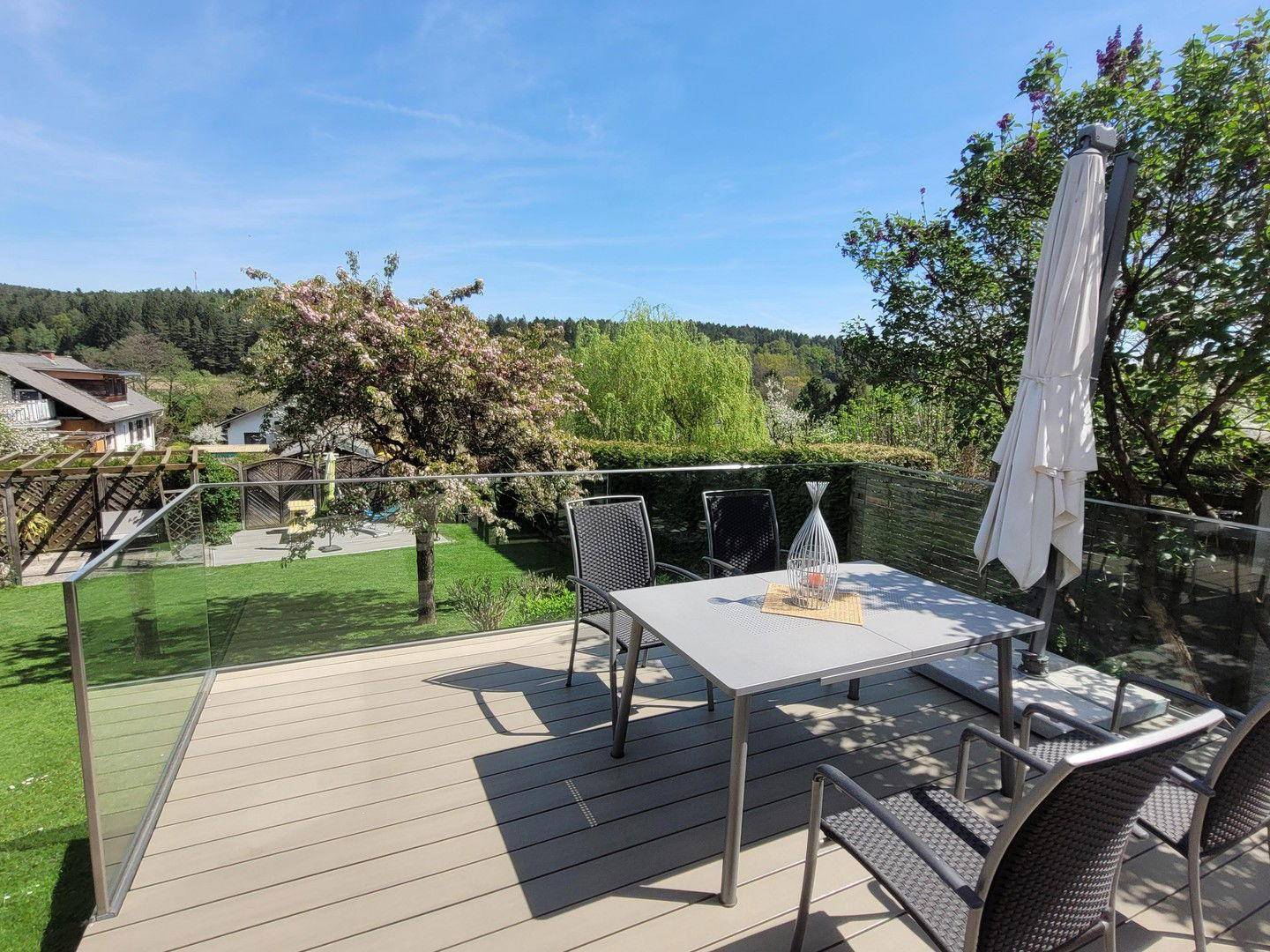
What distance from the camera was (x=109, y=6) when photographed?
726 cm

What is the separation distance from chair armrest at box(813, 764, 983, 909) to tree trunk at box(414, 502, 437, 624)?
9.59 ft

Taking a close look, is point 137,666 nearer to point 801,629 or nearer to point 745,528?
point 801,629

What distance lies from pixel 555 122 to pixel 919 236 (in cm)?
753

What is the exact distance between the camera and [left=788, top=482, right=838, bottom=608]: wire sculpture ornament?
2533mm

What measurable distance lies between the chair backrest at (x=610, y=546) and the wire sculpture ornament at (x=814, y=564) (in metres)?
1.02

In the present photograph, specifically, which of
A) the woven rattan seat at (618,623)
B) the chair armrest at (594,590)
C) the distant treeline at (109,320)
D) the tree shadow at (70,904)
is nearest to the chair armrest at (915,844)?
the chair armrest at (594,590)

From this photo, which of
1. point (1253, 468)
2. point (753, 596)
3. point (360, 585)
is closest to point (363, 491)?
point (360, 585)

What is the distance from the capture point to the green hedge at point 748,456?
6824 millimetres

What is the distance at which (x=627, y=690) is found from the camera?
99.0 inches

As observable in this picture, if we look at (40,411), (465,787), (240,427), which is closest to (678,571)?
(465,787)

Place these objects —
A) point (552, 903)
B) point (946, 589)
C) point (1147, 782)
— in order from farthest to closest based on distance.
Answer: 1. point (946, 589)
2. point (552, 903)
3. point (1147, 782)

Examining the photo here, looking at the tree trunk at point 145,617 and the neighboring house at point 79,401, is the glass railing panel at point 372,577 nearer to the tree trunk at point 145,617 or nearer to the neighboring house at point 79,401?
the tree trunk at point 145,617

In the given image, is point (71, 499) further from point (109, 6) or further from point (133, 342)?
point (133, 342)

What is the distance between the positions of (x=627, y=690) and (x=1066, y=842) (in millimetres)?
1605
